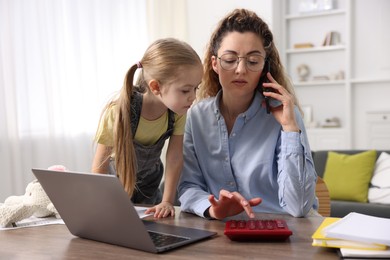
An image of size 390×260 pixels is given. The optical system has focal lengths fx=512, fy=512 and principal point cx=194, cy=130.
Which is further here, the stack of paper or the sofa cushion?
the sofa cushion

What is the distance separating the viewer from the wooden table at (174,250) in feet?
3.43

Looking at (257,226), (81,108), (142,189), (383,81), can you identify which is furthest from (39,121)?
(383,81)

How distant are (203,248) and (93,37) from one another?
131 inches

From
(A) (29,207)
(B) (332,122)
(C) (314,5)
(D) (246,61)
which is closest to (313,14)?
(C) (314,5)

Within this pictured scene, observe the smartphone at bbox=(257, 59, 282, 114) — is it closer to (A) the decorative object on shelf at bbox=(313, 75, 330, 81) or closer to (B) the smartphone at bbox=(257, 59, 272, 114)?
(B) the smartphone at bbox=(257, 59, 272, 114)

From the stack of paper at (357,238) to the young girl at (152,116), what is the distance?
544mm

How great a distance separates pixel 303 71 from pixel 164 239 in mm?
4543

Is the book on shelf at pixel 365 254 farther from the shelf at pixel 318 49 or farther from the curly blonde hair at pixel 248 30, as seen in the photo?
the shelf at pixel 318 49

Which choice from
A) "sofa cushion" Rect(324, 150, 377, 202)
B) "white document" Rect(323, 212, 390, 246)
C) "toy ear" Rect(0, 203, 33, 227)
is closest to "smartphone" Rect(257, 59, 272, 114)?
"white document" Rect(323, 212, 390, 246)

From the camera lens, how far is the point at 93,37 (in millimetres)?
4172

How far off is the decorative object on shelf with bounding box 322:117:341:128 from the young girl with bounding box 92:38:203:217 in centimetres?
373

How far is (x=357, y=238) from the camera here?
3.35ft

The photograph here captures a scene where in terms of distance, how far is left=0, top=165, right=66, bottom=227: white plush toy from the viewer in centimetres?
141

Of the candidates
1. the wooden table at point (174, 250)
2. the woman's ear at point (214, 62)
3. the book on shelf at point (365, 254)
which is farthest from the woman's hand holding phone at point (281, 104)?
the book on shelf at point (365, 254)
